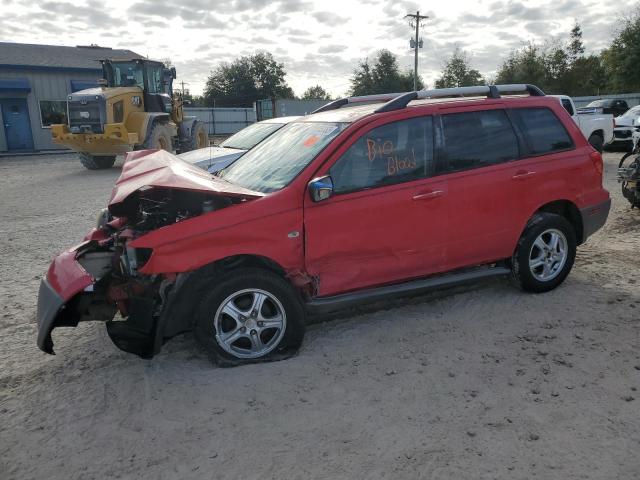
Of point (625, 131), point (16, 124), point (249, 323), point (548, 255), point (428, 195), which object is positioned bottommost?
point (249, 323)

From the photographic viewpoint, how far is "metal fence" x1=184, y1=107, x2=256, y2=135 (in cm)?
3669

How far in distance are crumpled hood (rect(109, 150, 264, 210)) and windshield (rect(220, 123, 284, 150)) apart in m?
5.23

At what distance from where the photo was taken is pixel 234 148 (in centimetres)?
976

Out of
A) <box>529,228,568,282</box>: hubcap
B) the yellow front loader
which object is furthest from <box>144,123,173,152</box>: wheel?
<box>529,228,568,282</box>: hubcap

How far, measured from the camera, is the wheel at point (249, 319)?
3.53 metres

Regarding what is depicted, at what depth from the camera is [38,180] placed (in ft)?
50.7

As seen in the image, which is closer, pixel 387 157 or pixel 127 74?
pixel 387 157

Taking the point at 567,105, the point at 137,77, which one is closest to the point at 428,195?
the point at 567,105

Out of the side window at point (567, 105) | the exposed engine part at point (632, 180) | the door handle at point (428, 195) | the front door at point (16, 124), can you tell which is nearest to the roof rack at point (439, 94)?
the door handle at point (428, 195)

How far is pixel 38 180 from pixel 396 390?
1537 centimetres

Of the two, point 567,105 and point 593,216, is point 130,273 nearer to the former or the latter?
point 593,216

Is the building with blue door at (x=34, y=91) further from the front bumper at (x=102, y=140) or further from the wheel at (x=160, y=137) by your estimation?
the wheel at (x=160, y=137)

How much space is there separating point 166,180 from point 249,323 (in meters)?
1.17

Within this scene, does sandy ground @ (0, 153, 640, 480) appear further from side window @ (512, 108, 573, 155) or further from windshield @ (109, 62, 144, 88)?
windshield @ (109, 62, 144, 88)
